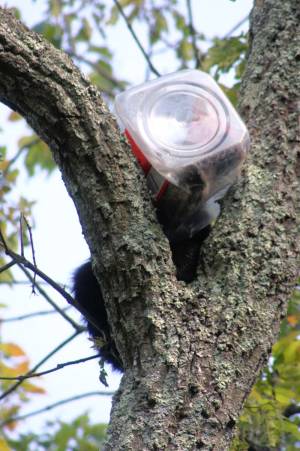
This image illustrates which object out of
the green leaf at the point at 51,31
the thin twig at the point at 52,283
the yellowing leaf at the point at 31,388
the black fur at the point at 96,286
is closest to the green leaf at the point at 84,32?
the green leaf at the point at 51,31

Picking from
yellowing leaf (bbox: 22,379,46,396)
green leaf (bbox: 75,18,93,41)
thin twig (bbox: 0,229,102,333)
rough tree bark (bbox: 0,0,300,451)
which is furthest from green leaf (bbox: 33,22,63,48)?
rough tree bark (bbox: 0,0,300,451)

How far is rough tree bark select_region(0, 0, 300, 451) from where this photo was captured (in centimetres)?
118

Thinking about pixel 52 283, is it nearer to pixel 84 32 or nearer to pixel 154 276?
pixel 154 276

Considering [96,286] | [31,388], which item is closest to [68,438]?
[31,388]

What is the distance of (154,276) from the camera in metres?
1.27

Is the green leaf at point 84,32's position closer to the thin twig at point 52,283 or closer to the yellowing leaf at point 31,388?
the yellowing leaf at point 31,388

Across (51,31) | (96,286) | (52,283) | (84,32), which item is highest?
(84,32)

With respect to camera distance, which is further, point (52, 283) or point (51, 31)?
point (51, 31)

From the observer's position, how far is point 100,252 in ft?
4.25

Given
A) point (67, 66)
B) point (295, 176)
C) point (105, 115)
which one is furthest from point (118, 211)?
point (295, 176)

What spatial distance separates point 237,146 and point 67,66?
1.24 feet

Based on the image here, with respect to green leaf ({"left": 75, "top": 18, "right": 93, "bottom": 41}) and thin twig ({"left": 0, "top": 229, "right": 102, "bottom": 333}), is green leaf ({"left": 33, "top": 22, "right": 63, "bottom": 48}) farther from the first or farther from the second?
thin twig ({"left": 0, "top": 229, "right": 102, "bottom": 333})

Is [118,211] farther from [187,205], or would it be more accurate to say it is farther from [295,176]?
[295,176]

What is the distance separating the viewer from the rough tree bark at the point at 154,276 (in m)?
1.18
